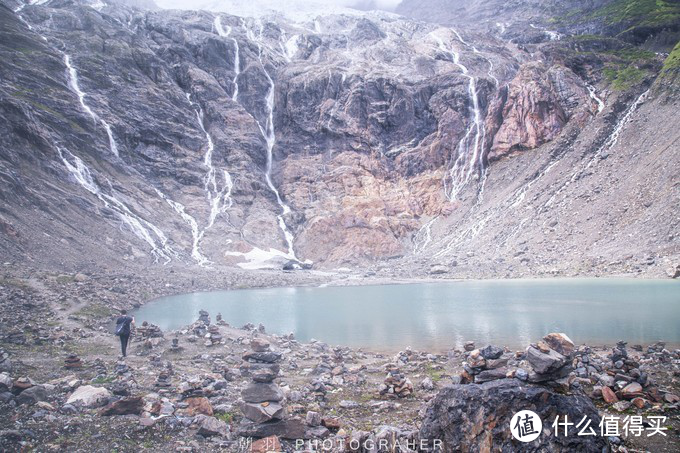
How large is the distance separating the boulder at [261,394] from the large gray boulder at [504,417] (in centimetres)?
405

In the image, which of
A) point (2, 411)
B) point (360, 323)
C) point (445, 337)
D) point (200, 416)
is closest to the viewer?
point (2, 411)

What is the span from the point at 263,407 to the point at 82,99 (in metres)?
91.8

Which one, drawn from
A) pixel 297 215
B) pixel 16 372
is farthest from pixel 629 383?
pixel 297 215

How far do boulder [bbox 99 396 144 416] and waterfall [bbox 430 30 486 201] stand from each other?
79.8m

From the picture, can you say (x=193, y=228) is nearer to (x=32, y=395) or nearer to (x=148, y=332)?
(x=148, y=332)

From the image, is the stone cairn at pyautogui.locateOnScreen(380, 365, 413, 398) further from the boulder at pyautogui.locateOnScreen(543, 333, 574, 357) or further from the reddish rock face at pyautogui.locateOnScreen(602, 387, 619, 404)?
the reddish rock face at pyautogui.locateOnScreen(602, 387, 619, 404)

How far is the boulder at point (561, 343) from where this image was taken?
375 inches

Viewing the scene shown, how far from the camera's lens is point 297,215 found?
84625mm

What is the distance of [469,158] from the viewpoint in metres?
87.2

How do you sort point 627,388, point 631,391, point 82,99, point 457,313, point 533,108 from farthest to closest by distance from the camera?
point 82,99
point 533,108
point 457,313
point 627,388
point 631,391

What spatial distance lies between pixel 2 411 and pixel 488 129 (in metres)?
91.0

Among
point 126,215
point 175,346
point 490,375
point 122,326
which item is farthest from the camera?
point 126,215

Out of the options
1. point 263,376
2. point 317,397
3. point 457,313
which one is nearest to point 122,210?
point 457,313

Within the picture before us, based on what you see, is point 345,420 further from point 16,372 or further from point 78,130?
point 78,130
